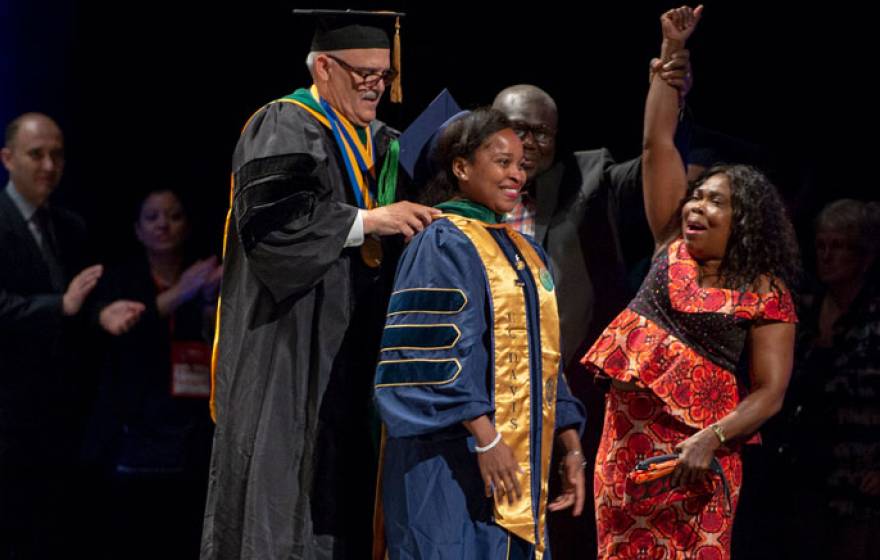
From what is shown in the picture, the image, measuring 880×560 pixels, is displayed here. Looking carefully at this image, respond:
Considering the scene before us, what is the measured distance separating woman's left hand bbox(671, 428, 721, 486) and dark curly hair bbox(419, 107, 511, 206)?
3.16 feet

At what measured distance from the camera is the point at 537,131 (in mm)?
4133

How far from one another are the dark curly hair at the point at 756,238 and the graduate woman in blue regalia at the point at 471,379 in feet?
2.18

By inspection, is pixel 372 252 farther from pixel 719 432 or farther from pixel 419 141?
pixel 719 432

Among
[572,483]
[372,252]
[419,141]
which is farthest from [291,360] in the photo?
[572,483]

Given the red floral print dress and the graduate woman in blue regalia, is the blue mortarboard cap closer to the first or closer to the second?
the graduate woman in blue regalia

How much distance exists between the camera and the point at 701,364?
135 inches

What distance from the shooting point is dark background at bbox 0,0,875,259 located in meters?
5.14

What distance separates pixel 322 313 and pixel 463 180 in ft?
1.79

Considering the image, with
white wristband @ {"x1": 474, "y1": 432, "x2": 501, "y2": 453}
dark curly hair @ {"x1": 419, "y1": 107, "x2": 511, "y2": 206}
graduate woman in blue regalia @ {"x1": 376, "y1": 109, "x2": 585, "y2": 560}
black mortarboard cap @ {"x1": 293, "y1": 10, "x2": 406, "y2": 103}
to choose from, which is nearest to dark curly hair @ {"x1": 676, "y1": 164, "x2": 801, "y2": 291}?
graduate woman in blue regalia @ {"x1": 376, "y1": 109, "x2": 585, "y2": 560}

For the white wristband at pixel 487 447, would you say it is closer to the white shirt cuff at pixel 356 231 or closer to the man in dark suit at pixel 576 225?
the white shirt cuff at pixel 356 231

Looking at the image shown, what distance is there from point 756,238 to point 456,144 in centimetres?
95

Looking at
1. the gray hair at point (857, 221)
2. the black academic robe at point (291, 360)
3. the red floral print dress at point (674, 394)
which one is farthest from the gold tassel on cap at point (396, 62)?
the gray hair at point (857, 221)

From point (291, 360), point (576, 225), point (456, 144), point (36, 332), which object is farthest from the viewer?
point (36, 332)

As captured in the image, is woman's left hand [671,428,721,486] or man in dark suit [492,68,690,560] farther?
man in dark suit [492,68,690,560]
